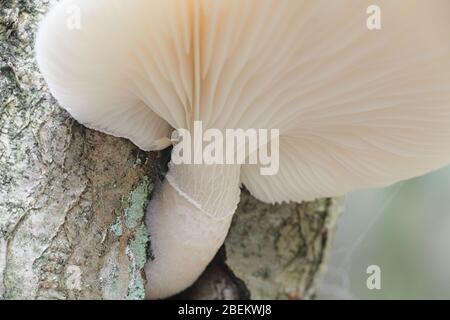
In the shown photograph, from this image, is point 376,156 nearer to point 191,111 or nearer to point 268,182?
point 268,182

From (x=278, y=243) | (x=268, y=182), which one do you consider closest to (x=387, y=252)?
(x=278, y=243)

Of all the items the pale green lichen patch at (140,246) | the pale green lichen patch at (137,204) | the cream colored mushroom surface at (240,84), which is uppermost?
the cream colored mushroom surface at (240,84)

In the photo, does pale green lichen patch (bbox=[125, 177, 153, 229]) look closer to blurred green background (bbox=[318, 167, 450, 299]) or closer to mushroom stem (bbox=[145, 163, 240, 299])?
mushroom stem (bbox=[145, 163, 240, 299])

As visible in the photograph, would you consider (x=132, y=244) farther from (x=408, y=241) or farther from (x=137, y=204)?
(x=408, y=241)

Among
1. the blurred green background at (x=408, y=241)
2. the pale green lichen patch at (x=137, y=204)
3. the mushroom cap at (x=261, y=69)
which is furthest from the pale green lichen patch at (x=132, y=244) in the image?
the blurred green background at (x=408, y=241)

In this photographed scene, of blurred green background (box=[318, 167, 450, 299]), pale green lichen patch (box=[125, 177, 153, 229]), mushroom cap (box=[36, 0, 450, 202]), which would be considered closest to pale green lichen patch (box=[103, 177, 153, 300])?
pale green lichen patch (box=[125, 177, 153, 229])

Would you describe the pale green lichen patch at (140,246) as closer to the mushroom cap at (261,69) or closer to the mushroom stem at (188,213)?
the mushroom stem at (188,213)

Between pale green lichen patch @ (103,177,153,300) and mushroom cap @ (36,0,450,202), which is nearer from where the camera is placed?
mushroom cap @ (36,0,450,202)
